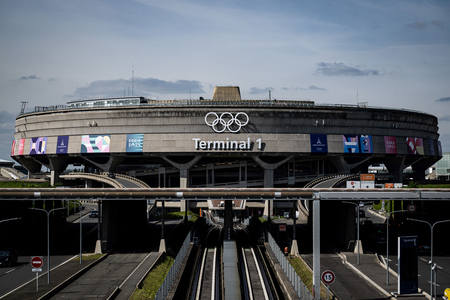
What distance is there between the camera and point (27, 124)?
4958 inches

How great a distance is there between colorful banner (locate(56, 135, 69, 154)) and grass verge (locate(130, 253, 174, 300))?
63263 mm

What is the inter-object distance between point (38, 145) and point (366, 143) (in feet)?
268

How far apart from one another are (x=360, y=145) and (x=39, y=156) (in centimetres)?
8144

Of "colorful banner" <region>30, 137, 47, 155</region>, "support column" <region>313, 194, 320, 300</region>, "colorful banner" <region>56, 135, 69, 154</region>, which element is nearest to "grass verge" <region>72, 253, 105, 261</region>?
"support column" <region>313, 194, 320, 300</region>

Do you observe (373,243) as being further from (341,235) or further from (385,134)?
(385,134)

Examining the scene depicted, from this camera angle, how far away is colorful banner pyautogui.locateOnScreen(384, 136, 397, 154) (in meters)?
117

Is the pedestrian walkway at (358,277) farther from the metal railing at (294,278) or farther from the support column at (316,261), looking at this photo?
the metal railing at (294,278)

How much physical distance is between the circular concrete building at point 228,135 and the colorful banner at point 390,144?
0.81 ft

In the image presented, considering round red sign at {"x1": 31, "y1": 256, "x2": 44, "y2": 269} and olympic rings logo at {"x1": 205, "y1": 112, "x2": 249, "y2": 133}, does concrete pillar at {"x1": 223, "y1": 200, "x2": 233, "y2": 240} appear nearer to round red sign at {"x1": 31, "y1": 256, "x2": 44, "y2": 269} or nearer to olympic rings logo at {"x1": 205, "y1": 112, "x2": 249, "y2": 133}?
round red sign at {"x1": 31, "y1": 256, "x2": 44, "y2": 269}

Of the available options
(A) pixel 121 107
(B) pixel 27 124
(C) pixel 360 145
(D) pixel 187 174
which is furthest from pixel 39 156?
(C) pixel 360 145

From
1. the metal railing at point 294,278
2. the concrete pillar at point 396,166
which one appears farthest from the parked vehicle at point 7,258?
the concrete pillar at point 396,166

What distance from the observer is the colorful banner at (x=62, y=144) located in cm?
11625

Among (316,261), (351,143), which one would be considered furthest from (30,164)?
(316,261)

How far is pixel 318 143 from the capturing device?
110938mm
